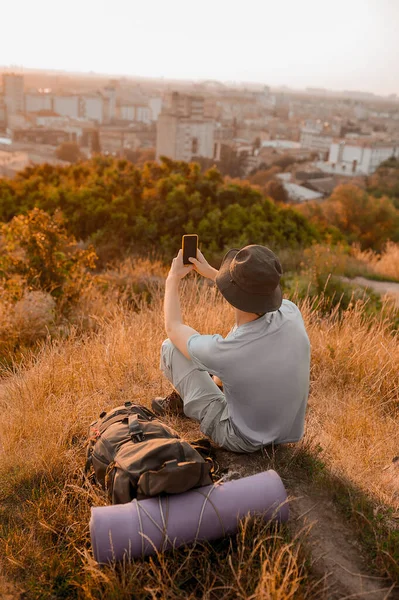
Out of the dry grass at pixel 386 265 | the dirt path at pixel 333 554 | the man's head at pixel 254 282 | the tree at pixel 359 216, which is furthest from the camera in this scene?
the tree at pixel 359 216

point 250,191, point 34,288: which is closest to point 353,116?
point 250,191

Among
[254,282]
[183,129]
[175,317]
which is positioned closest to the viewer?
[254,282]

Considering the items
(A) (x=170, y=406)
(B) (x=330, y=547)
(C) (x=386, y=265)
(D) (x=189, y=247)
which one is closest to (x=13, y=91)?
(C) (x=386, y=265)

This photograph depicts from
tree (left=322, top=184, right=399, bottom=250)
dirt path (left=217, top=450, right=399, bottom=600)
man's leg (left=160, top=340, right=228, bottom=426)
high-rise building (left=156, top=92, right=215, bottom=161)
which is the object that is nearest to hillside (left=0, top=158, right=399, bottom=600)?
dirt path (left=217, top=450, right=399, bottom=600)

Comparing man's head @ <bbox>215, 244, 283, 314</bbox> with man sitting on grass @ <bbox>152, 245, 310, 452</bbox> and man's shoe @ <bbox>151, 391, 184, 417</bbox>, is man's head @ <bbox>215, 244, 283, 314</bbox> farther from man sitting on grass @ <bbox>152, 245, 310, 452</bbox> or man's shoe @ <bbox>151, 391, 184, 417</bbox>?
man's shoe @ <bbox>151, 391, 184, 417</bbox>

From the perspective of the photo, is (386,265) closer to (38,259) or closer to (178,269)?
(38,259)

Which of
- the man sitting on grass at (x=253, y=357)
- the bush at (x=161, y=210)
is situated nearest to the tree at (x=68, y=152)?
the bush at (x=161, y=210)

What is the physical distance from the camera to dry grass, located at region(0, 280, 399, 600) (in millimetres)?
1916

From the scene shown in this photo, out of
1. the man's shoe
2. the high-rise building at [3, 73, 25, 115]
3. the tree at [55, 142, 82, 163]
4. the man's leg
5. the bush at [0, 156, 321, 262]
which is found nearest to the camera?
the man's leg

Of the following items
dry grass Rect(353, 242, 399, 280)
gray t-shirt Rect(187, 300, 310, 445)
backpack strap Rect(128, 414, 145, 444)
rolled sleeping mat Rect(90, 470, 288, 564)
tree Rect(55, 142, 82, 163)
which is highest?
gray t-shirt Rect(187, 300, 310, 445)

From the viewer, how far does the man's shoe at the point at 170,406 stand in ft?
9.93

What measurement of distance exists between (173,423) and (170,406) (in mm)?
95

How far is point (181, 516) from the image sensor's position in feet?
6.57

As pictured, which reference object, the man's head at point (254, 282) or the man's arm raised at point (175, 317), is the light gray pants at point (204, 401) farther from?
the man's head at point (254, 282)
